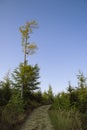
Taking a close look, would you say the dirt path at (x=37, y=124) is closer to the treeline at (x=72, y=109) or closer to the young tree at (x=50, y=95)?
the treeline at (x=72, y=109)

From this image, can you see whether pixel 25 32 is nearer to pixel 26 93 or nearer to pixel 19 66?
pixel 19 66

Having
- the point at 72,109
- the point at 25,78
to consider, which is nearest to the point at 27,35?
the point at 25,78

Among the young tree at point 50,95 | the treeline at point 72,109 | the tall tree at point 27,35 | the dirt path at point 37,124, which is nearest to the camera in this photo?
the treeline at point 72,109

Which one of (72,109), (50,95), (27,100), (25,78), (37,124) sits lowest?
(37,124)

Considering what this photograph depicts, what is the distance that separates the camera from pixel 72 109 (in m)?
10.4

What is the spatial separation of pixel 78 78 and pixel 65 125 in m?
9.42

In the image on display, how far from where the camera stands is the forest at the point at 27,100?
8570mm

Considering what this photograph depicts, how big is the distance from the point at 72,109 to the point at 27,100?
11.2m

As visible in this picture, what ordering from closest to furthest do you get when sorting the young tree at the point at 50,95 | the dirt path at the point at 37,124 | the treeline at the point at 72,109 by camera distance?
the treeline at the point at 72,109 → the dirt path at the point at 37,124 → the young tree at the point at 50,95

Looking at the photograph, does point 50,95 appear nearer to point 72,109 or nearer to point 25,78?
point 25,78

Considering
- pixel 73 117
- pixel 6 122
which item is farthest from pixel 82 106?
pixel 6 122

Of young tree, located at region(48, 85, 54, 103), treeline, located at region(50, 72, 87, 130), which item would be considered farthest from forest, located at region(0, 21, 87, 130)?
young tree, located at region(48, 85, 54, 103)

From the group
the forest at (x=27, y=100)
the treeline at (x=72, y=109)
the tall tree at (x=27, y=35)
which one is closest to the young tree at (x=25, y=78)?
the forest at (x=27, y=100)

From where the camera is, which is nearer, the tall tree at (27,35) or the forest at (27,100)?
the forest at (27,100)
